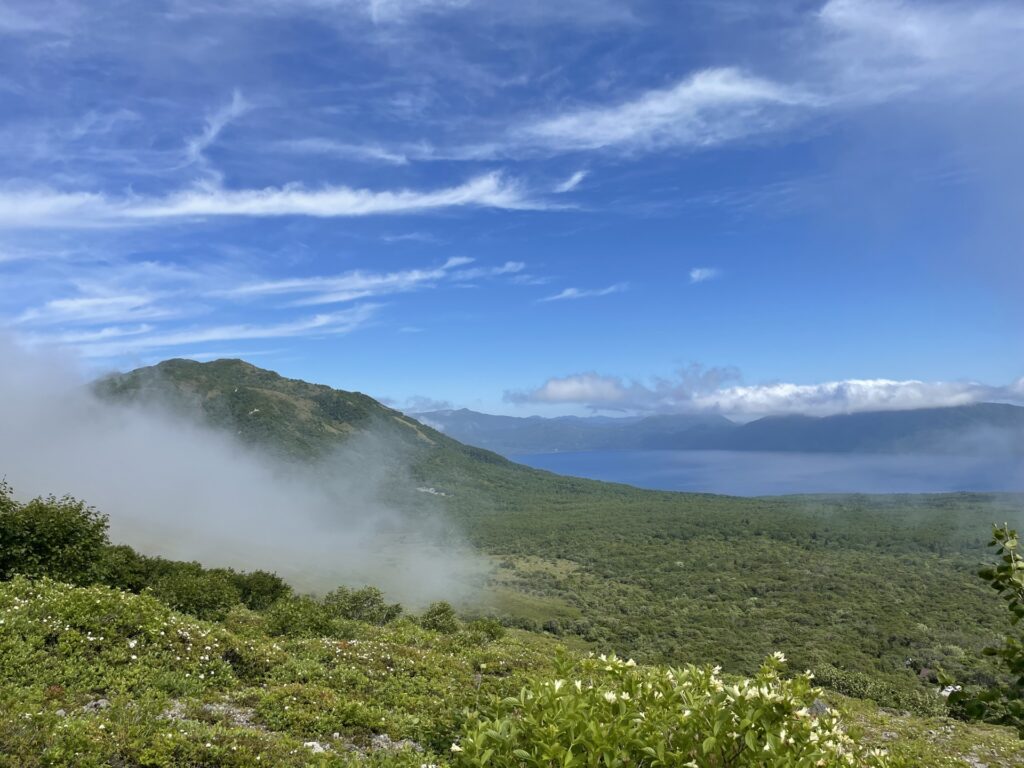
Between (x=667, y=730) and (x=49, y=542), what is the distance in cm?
3308

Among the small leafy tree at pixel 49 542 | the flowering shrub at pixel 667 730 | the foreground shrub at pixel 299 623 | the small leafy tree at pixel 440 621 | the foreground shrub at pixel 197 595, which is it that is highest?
the flowering shrub at pixel 667 730

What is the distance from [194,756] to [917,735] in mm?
23417

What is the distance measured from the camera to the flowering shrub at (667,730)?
4.50 m

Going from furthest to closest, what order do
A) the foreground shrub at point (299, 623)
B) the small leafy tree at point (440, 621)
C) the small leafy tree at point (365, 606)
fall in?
the small leafy tree at point (365, 606) < the small leafy tree at point (440, 621) < the foreground shrub at point (299, 623)

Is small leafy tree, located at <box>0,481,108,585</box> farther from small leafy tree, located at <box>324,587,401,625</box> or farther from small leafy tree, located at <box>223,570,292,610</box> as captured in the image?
small leafy tree, located at <box>324,587,401,625</box>

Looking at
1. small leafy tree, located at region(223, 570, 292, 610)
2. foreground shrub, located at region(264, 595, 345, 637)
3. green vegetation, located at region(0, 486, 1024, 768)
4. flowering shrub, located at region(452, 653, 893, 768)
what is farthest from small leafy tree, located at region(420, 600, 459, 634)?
flowering shrub, located at region(452, 653, 893, 768)

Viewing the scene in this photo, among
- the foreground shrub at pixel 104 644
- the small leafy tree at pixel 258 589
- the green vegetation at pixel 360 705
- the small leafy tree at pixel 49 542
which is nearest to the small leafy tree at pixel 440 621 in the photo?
the small leafy tree at pixel 258 589

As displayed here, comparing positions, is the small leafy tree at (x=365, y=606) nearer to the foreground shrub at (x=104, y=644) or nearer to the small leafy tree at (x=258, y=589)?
the small leafy tree at (x=258, y=589)

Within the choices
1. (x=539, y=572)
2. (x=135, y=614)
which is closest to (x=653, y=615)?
(x=539, y=572)

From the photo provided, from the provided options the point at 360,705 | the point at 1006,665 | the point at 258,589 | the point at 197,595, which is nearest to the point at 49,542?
the point at 197,595

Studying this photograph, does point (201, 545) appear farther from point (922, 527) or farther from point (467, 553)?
point (922, 527)

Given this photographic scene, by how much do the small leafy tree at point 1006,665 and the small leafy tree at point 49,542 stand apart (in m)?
32.1

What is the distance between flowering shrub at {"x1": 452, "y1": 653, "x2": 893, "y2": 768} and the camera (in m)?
4.50

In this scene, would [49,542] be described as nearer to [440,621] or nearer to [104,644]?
[104,644]
